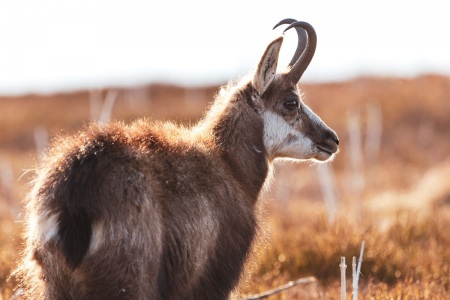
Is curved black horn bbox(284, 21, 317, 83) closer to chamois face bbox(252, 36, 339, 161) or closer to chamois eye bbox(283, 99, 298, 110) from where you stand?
chamois face bbox(252, 36, 339, 161)

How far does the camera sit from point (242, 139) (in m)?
6.32

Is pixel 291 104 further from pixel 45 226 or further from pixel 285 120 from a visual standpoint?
pixel 45 226

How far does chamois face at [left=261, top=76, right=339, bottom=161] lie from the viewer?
21.7ft

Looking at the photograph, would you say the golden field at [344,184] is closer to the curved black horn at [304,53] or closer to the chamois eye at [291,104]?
the chamois eye at [291,104]

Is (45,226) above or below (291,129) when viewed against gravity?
below

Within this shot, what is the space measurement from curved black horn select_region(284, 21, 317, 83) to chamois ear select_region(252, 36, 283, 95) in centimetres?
23

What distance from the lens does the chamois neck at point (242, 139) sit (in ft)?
20.3

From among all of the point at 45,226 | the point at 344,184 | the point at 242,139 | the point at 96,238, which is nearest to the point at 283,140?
the point at 242,139

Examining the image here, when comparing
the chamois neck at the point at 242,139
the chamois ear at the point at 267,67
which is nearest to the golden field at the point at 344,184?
the chamois neck at the point at 242,139

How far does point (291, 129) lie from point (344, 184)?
1503cm

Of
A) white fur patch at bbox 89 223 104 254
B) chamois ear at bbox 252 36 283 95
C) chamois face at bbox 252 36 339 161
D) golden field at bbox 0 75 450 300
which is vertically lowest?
golden field at bbox 0 75 450 300

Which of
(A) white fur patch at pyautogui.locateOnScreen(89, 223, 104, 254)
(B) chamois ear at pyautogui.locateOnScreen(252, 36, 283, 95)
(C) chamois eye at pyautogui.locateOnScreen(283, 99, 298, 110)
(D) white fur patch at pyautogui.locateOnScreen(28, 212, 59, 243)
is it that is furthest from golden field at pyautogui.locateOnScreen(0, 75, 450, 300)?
(A) white fur patch at pyautogui.locateOnScreen(89, 223, 104, 254)

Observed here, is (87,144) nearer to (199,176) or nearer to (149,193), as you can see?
(149,193)

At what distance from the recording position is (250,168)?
20.7 ft
